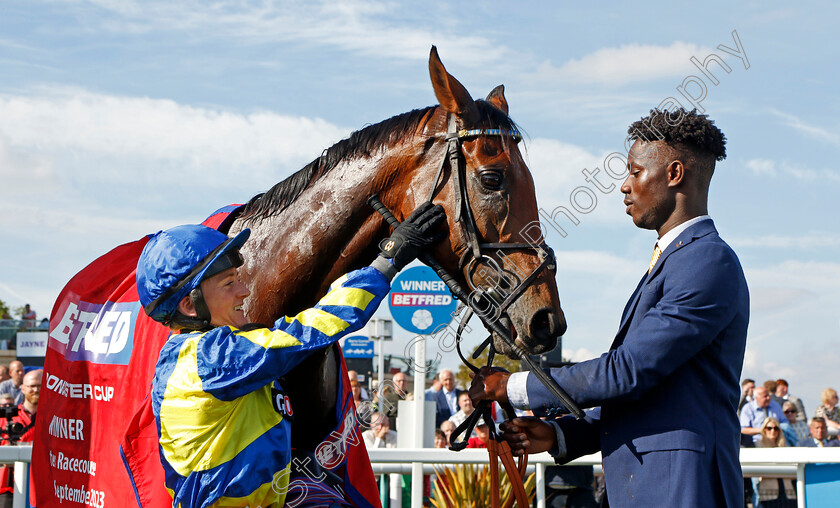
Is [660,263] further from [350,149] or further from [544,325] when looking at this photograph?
[350,149]

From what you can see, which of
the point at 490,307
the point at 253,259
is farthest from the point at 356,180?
the point at 490,307

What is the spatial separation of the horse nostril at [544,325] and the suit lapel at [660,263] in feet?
0.88

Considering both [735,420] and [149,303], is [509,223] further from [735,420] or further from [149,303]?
[149,303]

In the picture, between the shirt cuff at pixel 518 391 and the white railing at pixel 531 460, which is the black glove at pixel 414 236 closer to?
the shirt cuff at pixel 518 391

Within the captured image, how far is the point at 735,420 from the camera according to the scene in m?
2.34

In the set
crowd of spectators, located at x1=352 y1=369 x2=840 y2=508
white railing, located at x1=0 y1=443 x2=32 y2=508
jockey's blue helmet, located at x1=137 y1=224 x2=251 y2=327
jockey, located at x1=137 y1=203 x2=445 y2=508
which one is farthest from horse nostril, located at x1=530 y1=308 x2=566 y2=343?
crowd of spectators, located at x1=352 y1=369 x2=840 y2=508

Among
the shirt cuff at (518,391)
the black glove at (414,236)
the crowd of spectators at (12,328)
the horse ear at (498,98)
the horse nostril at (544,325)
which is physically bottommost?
the shirt cuff at (518,391)

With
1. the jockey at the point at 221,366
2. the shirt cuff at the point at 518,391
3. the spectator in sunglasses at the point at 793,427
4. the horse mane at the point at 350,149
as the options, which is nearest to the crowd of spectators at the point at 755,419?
the spectator in sunglasses at the point at 793,427

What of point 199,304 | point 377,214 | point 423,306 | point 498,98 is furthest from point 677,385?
point 423,306

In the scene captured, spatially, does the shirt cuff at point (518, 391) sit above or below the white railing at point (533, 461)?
above

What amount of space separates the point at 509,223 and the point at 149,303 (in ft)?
3.95

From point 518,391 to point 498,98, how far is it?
157 cm

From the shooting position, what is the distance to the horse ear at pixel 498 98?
3.62 m

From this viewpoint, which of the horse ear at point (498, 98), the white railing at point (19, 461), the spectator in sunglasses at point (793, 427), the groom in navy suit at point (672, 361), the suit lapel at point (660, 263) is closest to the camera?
the groom in navy suit at point (672, 361)
